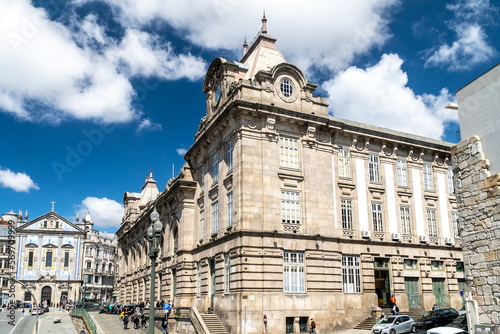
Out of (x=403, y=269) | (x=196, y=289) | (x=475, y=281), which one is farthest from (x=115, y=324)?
(x=475, y=281)

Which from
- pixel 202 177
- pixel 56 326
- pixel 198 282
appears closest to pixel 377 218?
pixel 202 177

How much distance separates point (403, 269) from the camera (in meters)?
37.6

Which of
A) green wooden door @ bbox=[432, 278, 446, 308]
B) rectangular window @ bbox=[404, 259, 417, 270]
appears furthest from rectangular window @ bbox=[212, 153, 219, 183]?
green wooden door @ bbox=[432, 278, 446, 308]

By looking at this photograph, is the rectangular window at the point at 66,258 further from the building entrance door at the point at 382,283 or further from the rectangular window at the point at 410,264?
the rectangular window at the point at 410,264

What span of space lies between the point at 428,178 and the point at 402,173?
3002mm

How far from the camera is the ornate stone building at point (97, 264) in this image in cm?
11175

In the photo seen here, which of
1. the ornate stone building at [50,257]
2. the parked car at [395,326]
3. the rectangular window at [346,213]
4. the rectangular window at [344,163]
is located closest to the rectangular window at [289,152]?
the rectangular window at [344,163]

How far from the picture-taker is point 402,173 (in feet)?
133

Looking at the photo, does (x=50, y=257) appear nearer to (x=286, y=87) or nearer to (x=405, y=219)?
(x=286, y=87)

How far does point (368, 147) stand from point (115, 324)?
29.6 metres

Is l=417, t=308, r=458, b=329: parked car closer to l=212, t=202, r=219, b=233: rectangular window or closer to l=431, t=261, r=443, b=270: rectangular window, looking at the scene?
l=431, t=261, r=443, b=270: rectangular window

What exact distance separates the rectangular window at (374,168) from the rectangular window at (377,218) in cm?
216

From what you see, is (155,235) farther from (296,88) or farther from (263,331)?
(296,88)

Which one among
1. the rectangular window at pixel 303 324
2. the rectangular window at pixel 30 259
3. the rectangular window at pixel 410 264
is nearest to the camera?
the rectangular window at pixel 303 324
